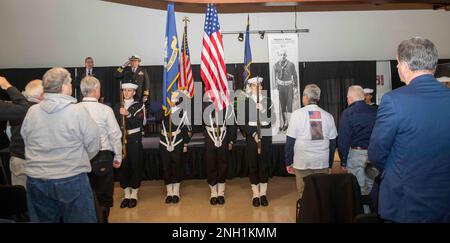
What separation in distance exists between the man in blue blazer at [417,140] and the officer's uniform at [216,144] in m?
3.42

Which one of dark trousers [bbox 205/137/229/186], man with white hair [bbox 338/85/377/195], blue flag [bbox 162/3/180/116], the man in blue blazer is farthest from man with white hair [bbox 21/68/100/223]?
dark trousers [bbox 205/137/229/186]

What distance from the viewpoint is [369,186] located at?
3920mm

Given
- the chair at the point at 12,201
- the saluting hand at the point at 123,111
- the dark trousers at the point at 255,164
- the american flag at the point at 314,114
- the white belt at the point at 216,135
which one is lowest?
the dark trousers at the point at 255,164

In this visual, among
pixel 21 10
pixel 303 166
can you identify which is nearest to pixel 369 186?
pixel 303 166

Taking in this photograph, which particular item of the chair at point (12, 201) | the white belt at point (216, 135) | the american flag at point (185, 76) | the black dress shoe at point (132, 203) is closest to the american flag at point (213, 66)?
the white belt at point (216, 135)

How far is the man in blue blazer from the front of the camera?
1787 millimetres

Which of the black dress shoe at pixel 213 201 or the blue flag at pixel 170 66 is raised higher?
the blue flag at pixel 170 66

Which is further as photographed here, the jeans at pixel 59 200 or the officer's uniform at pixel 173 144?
the officer's uniform at pixel 173 144

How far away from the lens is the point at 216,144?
17.1ft

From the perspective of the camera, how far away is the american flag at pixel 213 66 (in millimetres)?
4828

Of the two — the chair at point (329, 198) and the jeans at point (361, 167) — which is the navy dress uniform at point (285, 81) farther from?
the chair at point (329, 198)

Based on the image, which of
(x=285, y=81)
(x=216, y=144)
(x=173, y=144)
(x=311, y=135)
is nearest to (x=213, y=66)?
(x=216, y=144)

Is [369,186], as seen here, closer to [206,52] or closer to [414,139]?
[414,139]

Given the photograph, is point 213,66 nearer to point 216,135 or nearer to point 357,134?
point 216,135
